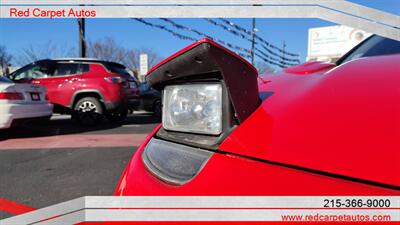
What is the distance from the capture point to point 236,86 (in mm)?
875

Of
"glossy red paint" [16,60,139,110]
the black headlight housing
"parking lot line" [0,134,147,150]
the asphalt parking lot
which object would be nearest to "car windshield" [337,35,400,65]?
the black headlight housing

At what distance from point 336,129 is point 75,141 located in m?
5.61

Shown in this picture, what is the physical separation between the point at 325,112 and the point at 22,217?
932mm

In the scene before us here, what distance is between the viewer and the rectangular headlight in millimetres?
912

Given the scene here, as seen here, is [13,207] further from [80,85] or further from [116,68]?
[116,68]

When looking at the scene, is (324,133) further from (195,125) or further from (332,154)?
(195,125)

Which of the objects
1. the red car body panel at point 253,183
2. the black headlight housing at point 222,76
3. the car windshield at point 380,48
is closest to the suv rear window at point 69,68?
the car windshield at point 380,48

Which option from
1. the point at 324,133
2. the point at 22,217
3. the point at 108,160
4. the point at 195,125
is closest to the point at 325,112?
the point at 324,133

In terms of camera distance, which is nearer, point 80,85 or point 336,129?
point 336,129

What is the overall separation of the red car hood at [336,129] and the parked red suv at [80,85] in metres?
7.64

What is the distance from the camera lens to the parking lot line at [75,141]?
17.2 feet

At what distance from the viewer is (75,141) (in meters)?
5.76

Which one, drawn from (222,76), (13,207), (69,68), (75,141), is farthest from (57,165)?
(69,68)

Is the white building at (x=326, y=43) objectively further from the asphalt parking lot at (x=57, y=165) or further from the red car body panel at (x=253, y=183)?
the red car body panel at (x=253, y=183)
